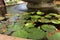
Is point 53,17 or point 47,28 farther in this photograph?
point 53,17

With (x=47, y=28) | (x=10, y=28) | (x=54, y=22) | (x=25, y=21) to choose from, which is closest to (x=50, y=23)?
(x=54, y=22)

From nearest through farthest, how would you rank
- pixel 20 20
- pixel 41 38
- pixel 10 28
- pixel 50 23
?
pixel 41 38, pixel 10 28, pixel 50 23, pixel 20 20

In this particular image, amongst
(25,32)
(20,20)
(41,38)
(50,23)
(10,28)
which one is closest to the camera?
(41,38)

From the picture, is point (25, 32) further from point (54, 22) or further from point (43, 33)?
point (54, 22)

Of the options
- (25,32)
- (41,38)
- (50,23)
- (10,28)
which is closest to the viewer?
(41,38)

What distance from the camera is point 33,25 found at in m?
1.83

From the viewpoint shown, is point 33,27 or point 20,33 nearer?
point 20,33

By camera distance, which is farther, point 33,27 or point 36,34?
point 33,27

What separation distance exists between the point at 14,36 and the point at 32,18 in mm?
619

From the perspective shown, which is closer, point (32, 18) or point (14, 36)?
point (14, 36)

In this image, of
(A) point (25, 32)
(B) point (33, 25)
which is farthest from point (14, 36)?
(B) point (33, 25)

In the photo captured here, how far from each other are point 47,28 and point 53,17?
0.47 meters

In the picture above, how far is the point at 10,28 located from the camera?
177cm

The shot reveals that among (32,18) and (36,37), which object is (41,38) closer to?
(36,37)
